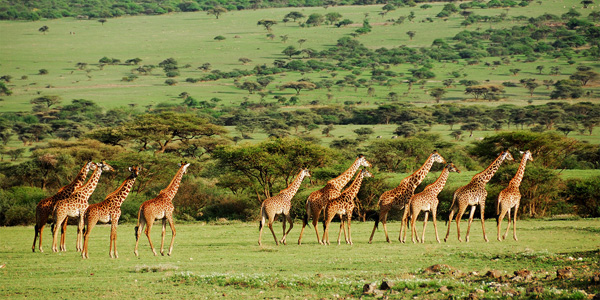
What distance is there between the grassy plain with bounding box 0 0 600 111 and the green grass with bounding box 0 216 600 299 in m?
81.0

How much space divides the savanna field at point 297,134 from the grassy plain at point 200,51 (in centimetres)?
73

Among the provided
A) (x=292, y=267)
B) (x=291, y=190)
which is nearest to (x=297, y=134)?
(x=291, y=190)

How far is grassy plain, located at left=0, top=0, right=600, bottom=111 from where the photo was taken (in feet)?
342

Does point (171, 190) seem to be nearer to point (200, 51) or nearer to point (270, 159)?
point (270, 159)

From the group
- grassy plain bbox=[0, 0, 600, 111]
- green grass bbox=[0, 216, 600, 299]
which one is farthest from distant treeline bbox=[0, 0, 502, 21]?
green grass bbox=[0, 216, 600, 299]

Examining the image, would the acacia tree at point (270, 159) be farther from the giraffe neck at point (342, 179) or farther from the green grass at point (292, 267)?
the giraffe neck at point (342, 179)

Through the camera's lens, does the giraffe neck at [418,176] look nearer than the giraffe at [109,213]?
No

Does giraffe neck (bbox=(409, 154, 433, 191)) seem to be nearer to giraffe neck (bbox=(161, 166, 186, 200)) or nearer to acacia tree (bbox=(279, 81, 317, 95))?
giraffe neck (bbox=(161, 166, 186, 200))

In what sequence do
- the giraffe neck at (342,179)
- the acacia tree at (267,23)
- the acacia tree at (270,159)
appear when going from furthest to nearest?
the acacia tree at (267,23) < the acacia tree at (270,159) < the giraffe neck at (342,179)

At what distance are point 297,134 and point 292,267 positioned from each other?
54686 millimetres

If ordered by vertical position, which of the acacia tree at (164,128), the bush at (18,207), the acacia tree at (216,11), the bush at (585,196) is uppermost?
the acacia tree at (216,11)

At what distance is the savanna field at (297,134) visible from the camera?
39.3 feet

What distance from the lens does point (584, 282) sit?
31.4 feet

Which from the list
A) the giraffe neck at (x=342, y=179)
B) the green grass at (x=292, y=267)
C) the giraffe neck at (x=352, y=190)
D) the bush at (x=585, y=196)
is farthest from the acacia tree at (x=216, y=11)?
the giraffe neck at (x=352, y=190)
